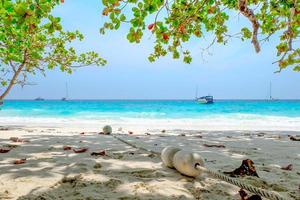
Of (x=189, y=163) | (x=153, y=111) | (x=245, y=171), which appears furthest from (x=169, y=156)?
(x=153, y=111)

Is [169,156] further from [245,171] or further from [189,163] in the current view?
[245,171]

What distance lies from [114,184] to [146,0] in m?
2.50

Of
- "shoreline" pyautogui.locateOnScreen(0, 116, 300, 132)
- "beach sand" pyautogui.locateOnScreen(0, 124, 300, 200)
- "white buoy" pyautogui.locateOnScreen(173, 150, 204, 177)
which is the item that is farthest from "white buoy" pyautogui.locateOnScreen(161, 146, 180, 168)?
"shoreline" pyautogui.locateOnScreen(0, 116, 300, 132)

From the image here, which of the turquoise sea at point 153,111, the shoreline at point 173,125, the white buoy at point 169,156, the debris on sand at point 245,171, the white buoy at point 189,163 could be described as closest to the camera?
the white buoy at point 189,163

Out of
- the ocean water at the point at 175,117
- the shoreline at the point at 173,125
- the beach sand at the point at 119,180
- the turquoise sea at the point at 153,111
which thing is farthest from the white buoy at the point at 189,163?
the turquoise sea at the point at 153,111

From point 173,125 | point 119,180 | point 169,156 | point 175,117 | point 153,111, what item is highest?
point 169,156

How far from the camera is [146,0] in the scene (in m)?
4.02

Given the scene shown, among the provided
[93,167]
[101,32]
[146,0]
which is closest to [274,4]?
[146,0]

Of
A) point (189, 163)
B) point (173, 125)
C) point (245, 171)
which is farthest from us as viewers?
point (173, 125)

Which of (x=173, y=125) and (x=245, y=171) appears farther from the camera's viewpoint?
(x=173, y=125)

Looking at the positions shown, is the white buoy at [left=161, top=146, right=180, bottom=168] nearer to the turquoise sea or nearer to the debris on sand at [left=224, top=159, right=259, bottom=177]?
the debris on sand at [left=224, top=159, right=259, bottom=177]

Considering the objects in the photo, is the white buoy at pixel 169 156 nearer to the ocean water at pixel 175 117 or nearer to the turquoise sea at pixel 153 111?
the ocean water at pixel 175 117

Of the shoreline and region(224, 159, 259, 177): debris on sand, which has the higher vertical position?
region(224, 159, 259, 177): debris on sand

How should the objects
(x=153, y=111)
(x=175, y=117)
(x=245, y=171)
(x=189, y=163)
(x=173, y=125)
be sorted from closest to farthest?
(x=189, y=163) < (x=245, y=171) < (x=173, y=125) < (x=175, y=117) < (x=153, y=111)
